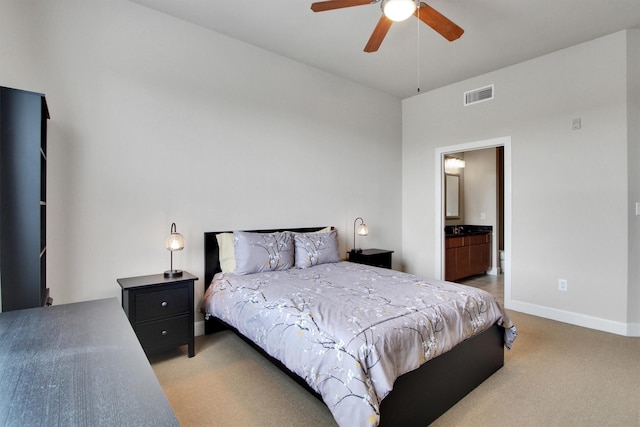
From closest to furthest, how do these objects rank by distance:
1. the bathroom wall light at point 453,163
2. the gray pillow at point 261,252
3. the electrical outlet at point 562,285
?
the gray pillow at point 261,252 → the electrical outlet at point 562,285 → the bathroom wall light at point 453,163

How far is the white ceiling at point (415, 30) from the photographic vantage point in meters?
2.85

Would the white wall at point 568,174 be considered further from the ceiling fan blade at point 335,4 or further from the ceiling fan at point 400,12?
the ceiling fan blade at point 335,4

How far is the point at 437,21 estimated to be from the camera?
2.38m

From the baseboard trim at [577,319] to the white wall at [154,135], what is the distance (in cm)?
262

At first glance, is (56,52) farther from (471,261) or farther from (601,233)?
(471,261)

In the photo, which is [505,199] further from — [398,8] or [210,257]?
[210,257]

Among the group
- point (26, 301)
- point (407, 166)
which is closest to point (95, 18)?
point (26, 301)

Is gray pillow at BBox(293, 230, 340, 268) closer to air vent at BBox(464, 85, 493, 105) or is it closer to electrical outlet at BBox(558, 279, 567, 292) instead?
electrical outlet at BBox(558, 279, 567, 292)

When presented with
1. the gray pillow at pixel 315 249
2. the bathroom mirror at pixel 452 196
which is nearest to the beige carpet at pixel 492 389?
the gray pillow at pixel 315 249

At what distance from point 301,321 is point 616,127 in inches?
146

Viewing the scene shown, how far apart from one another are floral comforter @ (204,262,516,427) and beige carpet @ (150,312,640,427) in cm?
34

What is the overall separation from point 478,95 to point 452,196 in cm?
231

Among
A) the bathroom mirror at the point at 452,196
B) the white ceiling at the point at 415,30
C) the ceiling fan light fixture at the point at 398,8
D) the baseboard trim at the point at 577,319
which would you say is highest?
the white ceiling at the point at 415,30

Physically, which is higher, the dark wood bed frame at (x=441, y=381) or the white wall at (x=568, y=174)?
the white wall at (x=568, y=174)
